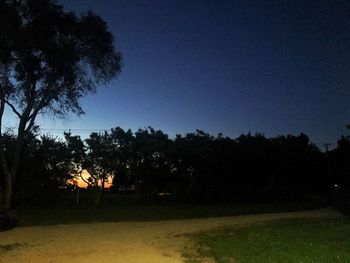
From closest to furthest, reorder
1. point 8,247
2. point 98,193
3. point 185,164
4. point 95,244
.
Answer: point 8,247 → point 95,244 → point 98,193 → point 185,164

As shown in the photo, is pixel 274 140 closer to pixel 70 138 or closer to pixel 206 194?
pixel 206 194

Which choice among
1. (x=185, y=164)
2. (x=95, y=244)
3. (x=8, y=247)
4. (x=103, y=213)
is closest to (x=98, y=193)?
(x=185, y=164)

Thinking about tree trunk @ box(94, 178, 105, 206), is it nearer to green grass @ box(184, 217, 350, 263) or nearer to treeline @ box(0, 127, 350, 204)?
treeline @ box(0, 127, 350, 204)

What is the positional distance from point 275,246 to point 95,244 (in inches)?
202

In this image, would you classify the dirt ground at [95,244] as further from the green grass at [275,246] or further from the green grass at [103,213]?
the green grass at [103,213]

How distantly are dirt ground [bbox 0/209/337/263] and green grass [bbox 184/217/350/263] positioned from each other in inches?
34.7

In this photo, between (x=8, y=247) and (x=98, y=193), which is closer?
(x=8, y=247)

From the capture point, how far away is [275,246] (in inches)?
536

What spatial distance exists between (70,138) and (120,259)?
42.9m

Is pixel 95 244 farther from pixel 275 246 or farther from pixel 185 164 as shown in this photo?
pixel 185 164

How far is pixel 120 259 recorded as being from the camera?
11.7m

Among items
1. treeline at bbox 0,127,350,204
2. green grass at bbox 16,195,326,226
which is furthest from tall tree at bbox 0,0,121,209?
treeline at bbox 0,127,350,204

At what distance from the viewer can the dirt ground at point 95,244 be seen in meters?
11.8

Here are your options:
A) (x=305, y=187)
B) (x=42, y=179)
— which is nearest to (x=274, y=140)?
(x=305, y=187)
